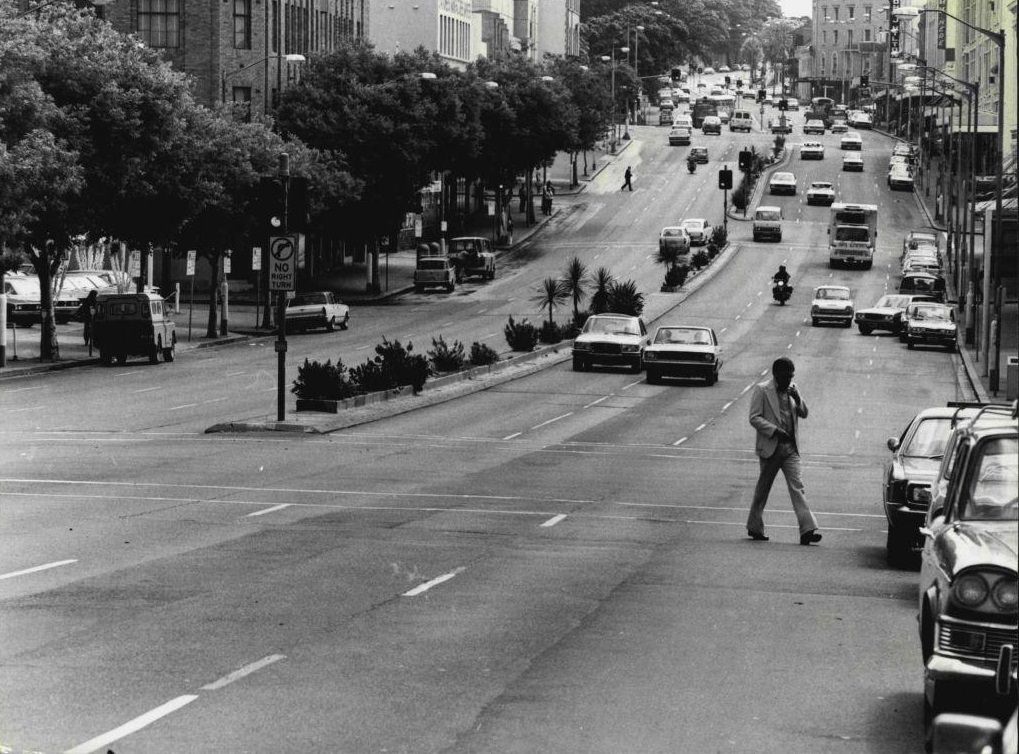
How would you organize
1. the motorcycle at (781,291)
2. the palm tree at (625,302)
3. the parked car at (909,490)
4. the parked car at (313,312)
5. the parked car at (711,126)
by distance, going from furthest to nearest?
1. the parked car at (711,126)
2. the motorcycle at (781,291)
3. the parked car at (313,312)
4. the palm tree at (625,302)
5. the parked car at (909,490)

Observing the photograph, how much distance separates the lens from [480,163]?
102 meters

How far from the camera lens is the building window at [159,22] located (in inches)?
3423

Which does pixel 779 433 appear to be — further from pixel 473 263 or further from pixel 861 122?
pixel 861 122

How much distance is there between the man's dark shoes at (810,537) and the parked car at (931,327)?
1731 inches

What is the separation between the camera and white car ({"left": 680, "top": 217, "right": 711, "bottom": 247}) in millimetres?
99750

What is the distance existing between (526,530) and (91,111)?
3753 centimetres

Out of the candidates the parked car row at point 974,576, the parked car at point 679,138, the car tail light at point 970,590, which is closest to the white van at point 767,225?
the parked car at point 679,138

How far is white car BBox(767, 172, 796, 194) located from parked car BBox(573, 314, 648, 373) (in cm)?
7392

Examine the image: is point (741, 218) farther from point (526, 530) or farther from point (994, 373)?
point (526, 530)

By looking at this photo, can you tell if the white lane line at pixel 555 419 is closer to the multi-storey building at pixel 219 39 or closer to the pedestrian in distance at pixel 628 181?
the multi-storey building at pixel 219 39

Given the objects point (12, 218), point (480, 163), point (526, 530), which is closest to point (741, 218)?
point (480, 163)

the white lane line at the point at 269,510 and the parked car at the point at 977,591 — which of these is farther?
the white lane line at the point at 269,510

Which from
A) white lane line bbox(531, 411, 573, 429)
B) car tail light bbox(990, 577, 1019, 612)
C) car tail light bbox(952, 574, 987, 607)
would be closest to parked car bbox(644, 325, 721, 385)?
white lane line bbox(531, 411, 573, 429)

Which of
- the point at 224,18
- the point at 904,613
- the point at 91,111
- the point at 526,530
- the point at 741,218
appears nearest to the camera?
the point at 904,613
